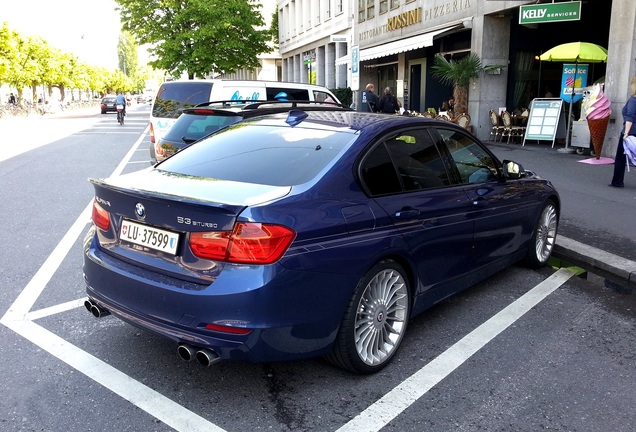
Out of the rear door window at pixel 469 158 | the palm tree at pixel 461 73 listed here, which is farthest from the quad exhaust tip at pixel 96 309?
the palm tree at pixel 461 73

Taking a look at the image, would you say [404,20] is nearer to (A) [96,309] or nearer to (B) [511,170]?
(B) [511,170]

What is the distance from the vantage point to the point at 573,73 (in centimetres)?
1499

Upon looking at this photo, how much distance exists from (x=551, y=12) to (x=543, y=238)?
9.88 meters

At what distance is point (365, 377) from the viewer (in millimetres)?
3645

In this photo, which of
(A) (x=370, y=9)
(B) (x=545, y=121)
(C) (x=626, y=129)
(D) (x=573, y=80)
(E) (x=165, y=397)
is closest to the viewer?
(E) (x=165, y=397)

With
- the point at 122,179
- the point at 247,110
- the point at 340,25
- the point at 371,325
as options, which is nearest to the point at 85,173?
the point at 247,110

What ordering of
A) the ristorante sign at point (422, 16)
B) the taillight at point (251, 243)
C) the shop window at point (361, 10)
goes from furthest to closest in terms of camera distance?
the shop window at point (361, 10), the ristorante sign at point (422, 16), the taillight at point (251, 243)

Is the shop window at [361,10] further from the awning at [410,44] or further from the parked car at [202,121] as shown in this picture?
the parked car at [202,121]

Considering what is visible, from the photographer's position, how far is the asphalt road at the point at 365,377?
3.15 m

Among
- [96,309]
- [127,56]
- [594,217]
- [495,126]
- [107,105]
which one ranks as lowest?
[107,105]

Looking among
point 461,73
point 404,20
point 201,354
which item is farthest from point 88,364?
point 404,20

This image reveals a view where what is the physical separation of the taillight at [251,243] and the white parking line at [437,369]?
3.22ft

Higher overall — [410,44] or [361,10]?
[361,10]

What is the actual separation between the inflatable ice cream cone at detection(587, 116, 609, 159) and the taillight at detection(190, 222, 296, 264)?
11.4 metres
